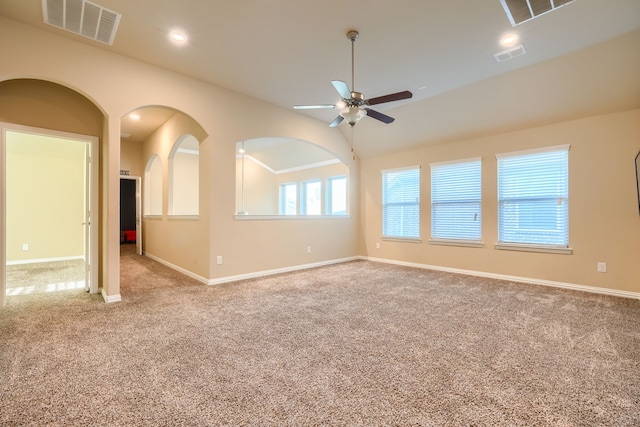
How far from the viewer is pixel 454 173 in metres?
5.27

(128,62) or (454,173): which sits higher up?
(128,62)

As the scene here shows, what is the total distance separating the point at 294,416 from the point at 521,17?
3.75 meters

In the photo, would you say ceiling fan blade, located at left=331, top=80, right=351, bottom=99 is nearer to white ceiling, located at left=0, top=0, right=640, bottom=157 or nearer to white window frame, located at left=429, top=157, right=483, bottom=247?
white ceiling, located at left=0, top=0, right=640, bottom=157

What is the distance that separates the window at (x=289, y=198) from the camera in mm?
9383

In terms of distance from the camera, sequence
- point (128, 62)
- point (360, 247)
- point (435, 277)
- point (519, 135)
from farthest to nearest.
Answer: point (360, 247), point (435, 277), point (519, 135), point (128, 62)

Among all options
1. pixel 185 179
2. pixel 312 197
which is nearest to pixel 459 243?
pixel 312 197

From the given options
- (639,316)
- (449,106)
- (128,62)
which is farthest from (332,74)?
(639,316)

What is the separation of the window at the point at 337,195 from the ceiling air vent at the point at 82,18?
19.4 feet

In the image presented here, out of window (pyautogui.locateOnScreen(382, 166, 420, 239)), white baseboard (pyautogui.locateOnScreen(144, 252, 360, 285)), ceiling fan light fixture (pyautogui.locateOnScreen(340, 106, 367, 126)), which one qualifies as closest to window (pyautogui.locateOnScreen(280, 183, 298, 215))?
white baseboard (pyautogui.locateOnScreen(144, 252, 360, 285))

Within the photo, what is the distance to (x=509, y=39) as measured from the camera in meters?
3.09

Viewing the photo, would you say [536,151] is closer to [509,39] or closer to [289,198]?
[509,39]

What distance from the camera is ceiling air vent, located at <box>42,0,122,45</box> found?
8.41ft

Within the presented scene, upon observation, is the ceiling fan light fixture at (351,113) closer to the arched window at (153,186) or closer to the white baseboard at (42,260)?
the arched window at (153,186)

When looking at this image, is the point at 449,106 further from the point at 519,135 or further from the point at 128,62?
the point at 128,62
